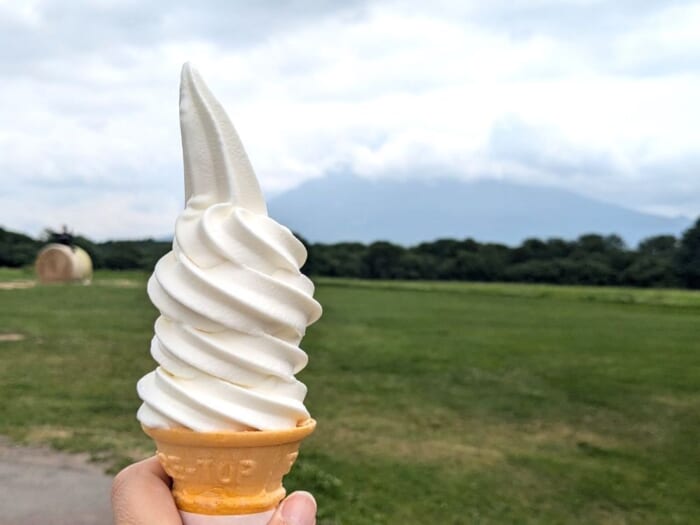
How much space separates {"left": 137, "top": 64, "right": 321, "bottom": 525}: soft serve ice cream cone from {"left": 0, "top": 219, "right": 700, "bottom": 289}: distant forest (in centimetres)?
3463

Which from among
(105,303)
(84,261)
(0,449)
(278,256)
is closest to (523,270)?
(84,261)

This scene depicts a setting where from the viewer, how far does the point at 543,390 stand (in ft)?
37.7

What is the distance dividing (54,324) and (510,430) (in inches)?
434

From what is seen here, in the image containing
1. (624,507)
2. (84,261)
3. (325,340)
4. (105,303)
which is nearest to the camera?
(624,507)

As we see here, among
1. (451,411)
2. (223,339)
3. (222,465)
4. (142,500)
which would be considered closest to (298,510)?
(222,465)

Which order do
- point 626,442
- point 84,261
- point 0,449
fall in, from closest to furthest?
point 0,449
point 626,442
point 84,261

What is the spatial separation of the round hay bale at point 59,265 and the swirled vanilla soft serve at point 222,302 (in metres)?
29.3

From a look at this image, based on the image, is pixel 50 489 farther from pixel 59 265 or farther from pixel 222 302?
pixel 59 265

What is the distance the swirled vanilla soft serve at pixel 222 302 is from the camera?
2.60 meters

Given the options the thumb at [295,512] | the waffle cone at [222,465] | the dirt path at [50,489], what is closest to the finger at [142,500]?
the waffle cone at [222,465]

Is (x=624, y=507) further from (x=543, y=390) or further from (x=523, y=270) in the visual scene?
(x=523, y=270)

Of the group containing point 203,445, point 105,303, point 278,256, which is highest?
point 278,256

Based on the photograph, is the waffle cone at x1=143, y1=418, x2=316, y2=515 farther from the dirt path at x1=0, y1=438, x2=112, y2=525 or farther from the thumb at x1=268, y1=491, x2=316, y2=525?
the dirt path at x1=0, y1=438, x2=112, y2=525

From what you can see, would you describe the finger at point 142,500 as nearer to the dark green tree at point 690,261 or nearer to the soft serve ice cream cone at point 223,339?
the soft serve ice cream cone at point 223,339
